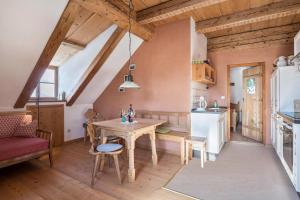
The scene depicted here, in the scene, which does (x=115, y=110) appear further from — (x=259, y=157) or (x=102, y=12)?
(x=259, y=157)

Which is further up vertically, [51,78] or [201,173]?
[51,78]

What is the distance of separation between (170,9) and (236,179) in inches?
114

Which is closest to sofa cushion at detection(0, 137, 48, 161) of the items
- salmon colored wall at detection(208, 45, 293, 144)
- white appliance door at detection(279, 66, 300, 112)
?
salmon colored wall at detection(208, 45, 293, 144)

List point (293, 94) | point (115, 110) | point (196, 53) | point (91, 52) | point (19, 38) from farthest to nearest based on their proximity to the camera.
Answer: point (115, 110) → point (91, 52) → point (196, 53) → point (293, 94) → point (19, 38)

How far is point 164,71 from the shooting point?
3.85 meters

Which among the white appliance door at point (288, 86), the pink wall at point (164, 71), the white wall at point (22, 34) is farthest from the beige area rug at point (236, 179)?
the white wall at point (22, 34)

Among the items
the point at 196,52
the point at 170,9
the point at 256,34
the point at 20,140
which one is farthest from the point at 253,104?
the point at 20,140

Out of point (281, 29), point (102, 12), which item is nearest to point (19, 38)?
point (102, 12)

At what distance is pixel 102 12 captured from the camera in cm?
277

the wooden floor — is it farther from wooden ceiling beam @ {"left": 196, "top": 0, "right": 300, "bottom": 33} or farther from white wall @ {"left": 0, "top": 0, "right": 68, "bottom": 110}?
wooden ceiling beam @ {"left": 196, "top": 0, "right": 300, "bottom": 33}

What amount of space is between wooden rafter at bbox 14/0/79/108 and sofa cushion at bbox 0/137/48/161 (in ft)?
2.91

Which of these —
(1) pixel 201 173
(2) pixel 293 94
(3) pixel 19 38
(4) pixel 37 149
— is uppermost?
(3) pixel 19 38

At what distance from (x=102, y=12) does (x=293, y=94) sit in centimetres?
362

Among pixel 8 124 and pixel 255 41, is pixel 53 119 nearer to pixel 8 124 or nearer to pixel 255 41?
pixel 8 124
